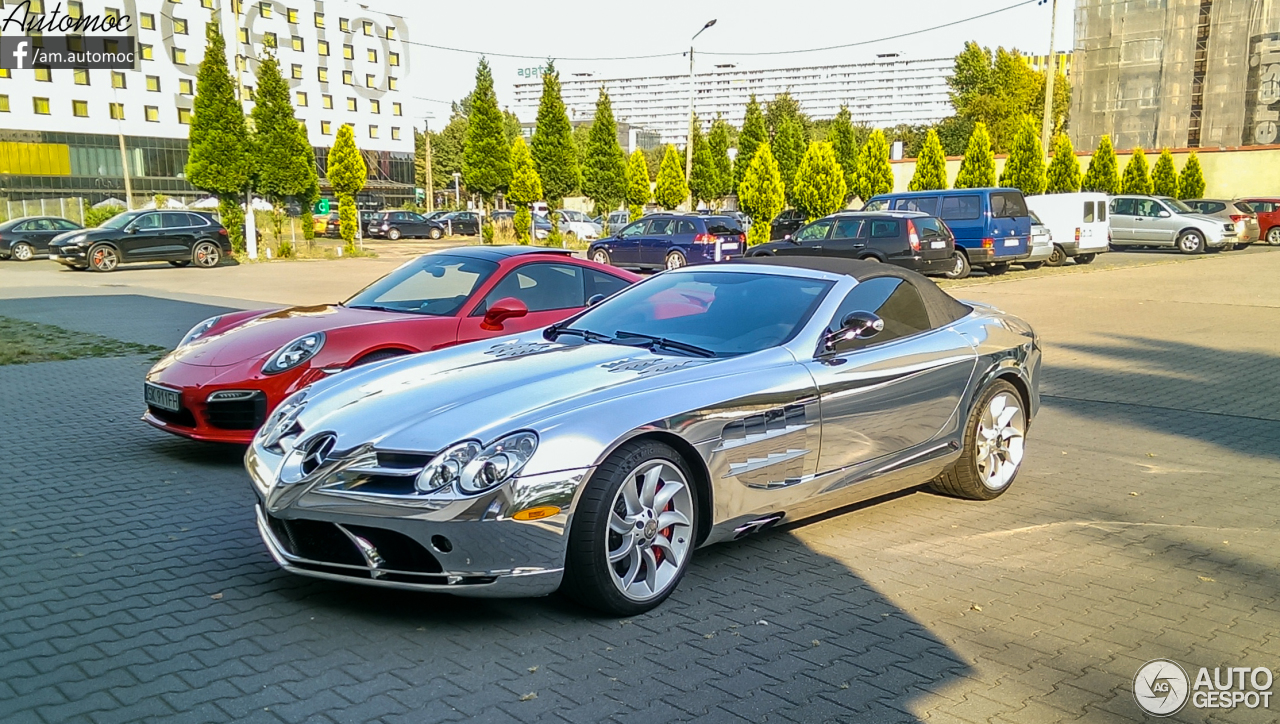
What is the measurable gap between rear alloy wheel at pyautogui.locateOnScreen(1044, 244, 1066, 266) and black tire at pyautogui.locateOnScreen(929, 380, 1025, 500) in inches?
923

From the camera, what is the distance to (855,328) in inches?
198

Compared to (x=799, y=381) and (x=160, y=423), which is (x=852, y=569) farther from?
(x=160, y=423)

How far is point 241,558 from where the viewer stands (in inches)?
189

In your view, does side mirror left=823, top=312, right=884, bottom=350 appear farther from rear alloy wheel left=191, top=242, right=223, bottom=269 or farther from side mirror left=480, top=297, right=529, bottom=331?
rear alloy wheel left=191, top=242, right=223, bottom=269

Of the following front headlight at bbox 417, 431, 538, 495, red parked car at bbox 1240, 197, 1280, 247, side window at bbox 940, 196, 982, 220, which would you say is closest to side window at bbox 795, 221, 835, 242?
side window at bbox 940, 196, 982, 220

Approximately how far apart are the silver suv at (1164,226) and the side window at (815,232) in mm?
15903

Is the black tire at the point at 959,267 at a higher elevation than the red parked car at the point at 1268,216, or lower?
lower

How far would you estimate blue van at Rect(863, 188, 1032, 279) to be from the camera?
2383 cm

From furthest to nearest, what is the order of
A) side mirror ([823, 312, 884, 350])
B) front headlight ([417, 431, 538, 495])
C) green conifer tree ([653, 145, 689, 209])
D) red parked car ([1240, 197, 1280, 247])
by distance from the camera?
green conifer tree ([653, 145, 689, 209])
red parked car ([1240, 197, 1280, 247])
side mirror ([823, 312, 884, 350])
front headlight ([417, 431, 538, 495])

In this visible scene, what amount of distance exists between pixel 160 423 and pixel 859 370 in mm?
4555

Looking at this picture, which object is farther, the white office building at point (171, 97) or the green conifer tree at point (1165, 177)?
the white office building at point (171, 97)

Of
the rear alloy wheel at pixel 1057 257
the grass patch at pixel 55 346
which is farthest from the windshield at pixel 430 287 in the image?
the rear alloy wheel at pixel 1057 257

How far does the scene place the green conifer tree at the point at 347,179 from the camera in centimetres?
3662

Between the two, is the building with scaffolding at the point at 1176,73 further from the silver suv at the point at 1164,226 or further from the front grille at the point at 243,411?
the front grille at the point at 243,411
